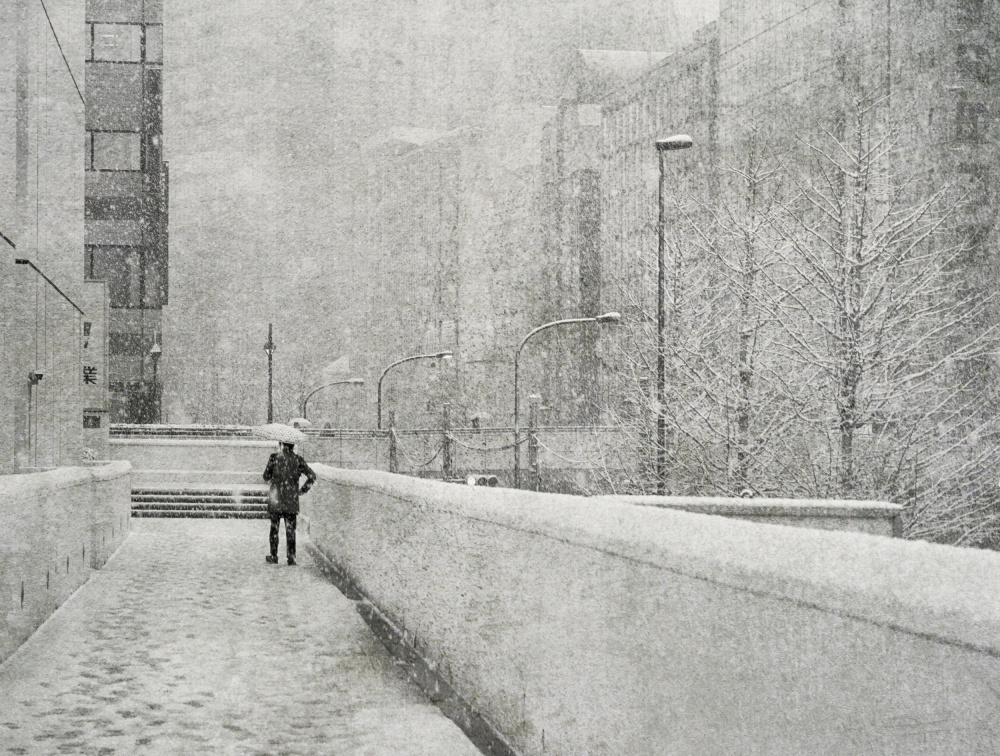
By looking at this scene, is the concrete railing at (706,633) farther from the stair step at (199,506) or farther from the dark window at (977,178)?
the dark window at (977,178)

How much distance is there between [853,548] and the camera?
10.3 ft

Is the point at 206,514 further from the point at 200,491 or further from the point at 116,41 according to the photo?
the point at 116,41

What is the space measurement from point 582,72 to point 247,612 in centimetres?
11470

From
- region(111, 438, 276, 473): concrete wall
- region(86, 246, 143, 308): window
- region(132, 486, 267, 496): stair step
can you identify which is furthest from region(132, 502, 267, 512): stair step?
region(86, 246, 143, 308): window

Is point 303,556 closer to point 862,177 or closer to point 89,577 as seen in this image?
point 89,577

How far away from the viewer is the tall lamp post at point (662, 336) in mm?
23497

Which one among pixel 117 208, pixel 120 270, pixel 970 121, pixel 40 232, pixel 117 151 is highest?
pixel 117 151

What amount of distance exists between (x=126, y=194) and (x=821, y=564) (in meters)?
81.4

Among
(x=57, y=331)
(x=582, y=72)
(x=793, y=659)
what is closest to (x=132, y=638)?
(x=57, y=331)

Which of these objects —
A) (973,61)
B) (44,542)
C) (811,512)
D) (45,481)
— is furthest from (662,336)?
(973,61)

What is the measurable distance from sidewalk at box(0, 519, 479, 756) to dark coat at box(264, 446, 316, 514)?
2567mm

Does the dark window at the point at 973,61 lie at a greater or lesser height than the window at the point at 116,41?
lesser

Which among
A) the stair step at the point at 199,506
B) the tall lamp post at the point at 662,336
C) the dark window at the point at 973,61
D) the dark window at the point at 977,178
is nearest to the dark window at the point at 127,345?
the stair step at the point at 199,506

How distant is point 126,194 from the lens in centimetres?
7912
